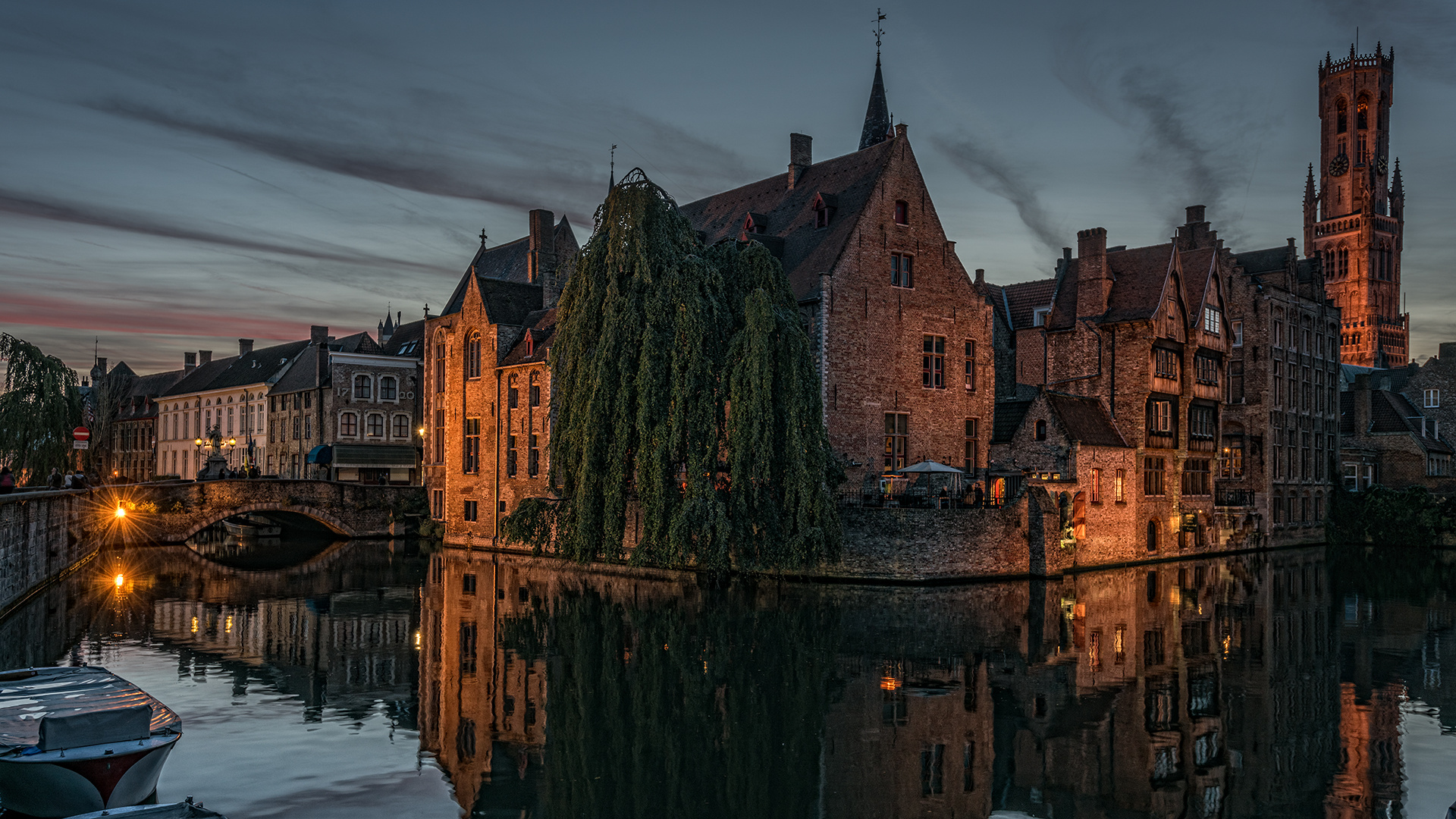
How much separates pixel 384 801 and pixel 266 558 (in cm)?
3394

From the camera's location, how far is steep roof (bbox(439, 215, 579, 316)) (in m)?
53.8

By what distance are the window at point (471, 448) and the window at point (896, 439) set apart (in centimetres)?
1745

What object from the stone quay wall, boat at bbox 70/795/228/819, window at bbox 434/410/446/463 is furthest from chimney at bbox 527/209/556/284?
boat at bbox 70/795/228/819

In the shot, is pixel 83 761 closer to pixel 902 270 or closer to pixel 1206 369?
pixel 902 270

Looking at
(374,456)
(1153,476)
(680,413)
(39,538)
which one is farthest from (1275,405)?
(39,538)

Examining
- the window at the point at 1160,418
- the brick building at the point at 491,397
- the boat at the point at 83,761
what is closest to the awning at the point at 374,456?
the brick building at the point at 491,397

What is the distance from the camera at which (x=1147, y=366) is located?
37750mm

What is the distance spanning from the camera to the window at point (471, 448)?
44.4 meters

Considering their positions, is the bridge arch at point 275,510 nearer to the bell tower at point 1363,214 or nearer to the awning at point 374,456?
the awning at point 374,456

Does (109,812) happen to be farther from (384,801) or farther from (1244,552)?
(1244,552)

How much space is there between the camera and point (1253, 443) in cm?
4672

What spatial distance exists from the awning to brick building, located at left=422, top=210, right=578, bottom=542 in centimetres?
1017

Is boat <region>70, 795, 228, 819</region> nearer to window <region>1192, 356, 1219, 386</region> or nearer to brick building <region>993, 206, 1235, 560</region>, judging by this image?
brick building <region>993, 206, 1235, 560</region>

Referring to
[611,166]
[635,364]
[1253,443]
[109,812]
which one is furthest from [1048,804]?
[1253,443]
